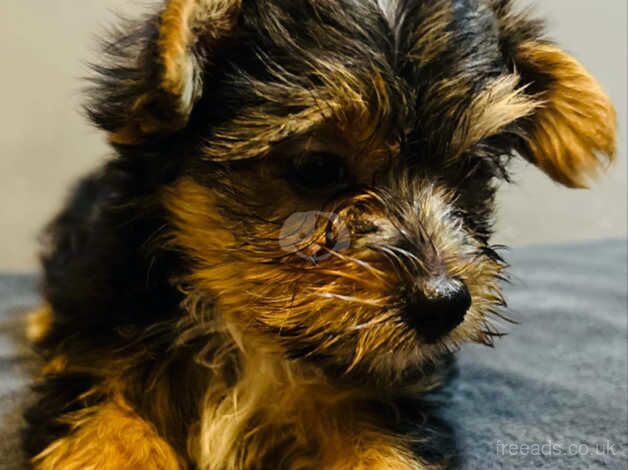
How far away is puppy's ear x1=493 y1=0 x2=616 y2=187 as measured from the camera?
1.75m

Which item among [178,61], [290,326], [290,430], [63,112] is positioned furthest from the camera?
[63,112]

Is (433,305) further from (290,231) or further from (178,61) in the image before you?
(178,61)

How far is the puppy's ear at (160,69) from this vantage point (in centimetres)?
124

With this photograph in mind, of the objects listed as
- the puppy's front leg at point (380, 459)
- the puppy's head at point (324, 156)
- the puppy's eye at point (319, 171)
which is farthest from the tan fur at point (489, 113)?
the puppy's front leg at point (380, 459)

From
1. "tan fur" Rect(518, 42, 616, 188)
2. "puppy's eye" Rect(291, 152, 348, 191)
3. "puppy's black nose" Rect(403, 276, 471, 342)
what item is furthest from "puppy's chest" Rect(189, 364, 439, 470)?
"tan fur" Rect(518, 42, 616, 188)

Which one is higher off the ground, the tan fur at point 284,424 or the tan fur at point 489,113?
the tan fur at point 489,113

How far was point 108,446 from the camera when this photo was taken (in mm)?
1460

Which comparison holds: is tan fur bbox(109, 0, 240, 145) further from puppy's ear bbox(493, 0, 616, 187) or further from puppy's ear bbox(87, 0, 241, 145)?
puppy's ear bbox(493, 0, 616, 187)

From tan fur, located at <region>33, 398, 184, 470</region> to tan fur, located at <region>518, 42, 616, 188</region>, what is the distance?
101 centimetres

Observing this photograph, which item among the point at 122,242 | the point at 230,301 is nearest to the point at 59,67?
the point at 122,242

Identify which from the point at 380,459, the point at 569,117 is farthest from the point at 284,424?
the point at 569,117

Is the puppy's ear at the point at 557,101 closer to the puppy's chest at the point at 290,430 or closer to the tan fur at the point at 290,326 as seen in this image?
the tan fur at the point at 290,326

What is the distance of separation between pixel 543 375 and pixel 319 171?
869 mm

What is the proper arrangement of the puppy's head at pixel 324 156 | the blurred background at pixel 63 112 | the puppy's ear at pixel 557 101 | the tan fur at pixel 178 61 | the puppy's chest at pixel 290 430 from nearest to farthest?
1. the tan fur at pixel 178 61
2. the puppy's head at pixel 324 156
3. the puppy's chest at pixel 290 430
4. the puppy's ear at pixel 557 101
5. the blurred background at pixel 63 112
